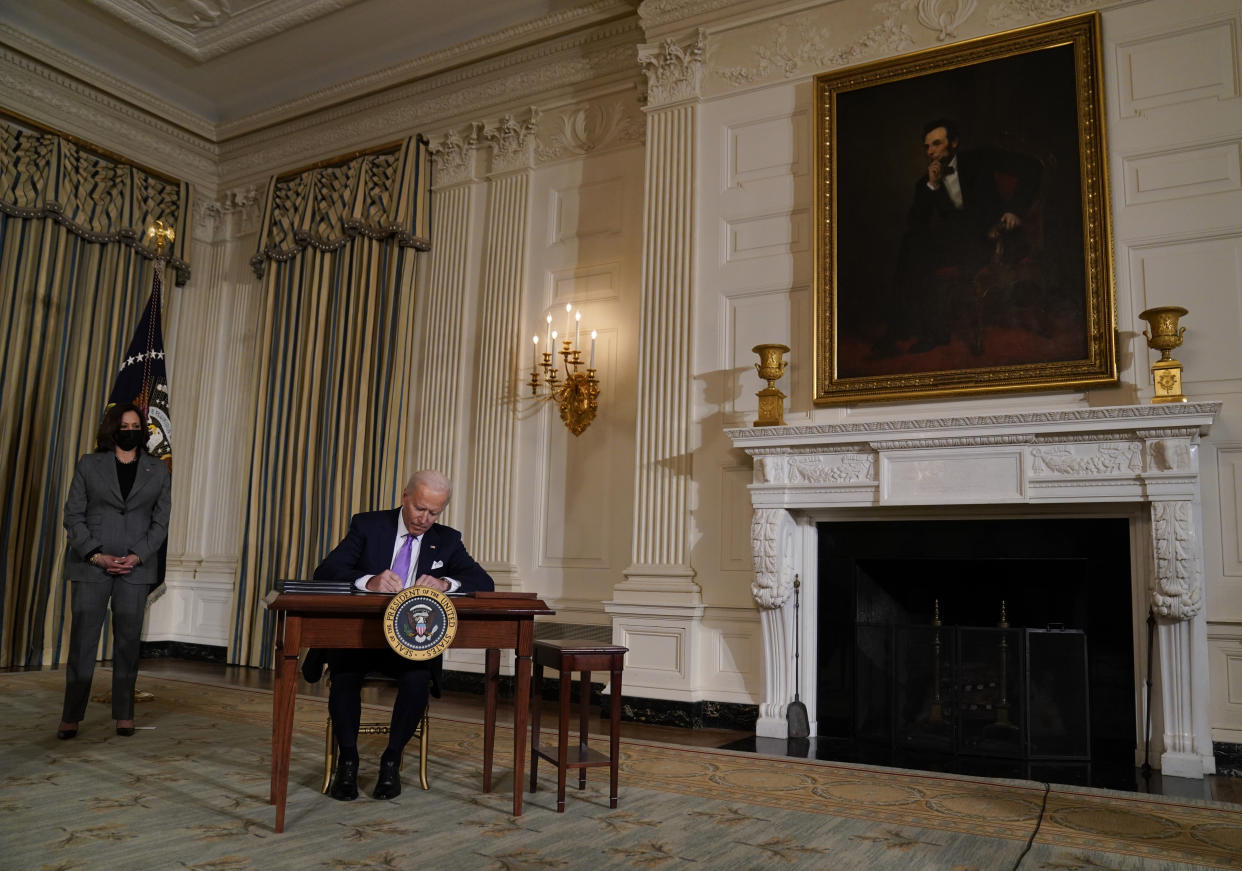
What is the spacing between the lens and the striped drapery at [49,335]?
7.55 meters

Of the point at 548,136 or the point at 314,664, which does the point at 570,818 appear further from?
the point at 548,136

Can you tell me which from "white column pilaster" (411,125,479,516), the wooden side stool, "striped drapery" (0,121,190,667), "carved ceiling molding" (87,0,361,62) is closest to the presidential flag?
"striped drapery" (0,121,190,667)

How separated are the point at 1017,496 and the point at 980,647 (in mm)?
791

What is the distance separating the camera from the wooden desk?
302cm

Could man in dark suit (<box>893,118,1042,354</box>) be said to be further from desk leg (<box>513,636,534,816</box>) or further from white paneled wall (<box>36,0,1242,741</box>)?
desk leg (<box>513,636,534,816</box>)

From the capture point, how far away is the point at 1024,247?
5121mm

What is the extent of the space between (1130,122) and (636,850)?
4.44m

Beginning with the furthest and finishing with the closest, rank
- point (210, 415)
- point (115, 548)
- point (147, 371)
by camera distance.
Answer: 1. point (210, 415)
2. point (147, 371)
3. point (115, 548)

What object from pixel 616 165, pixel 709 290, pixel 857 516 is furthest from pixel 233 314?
pixel 857 516

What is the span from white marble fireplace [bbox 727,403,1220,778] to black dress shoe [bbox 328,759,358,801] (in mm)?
2562

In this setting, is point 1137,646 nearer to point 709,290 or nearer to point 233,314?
point 709,290

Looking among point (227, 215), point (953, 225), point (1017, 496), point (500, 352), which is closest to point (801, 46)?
point (953, 225)

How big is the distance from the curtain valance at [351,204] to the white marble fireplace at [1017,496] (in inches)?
147

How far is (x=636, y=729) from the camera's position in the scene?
536cm
